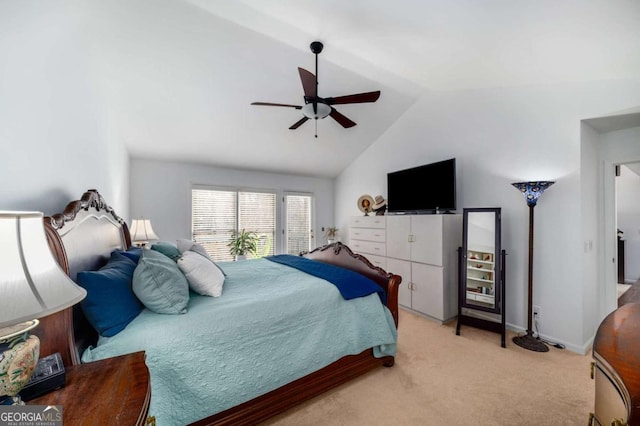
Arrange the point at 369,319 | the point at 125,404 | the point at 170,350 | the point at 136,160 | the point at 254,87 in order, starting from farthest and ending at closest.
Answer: the point at 136,160
the point at 254,87
the point at 369,319
the point at 170,350
the point at 125,404

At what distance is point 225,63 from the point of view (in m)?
2.90

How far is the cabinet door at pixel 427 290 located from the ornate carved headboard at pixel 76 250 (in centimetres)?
337

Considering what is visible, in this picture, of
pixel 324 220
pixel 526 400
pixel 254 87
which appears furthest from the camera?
pixel 324 220

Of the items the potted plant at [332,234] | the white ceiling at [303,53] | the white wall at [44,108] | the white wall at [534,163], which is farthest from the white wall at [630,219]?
the white wall at [44,108]

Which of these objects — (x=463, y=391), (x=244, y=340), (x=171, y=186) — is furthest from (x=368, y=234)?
(x=171, y=186)

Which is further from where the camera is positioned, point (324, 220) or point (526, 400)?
point (324, 220)

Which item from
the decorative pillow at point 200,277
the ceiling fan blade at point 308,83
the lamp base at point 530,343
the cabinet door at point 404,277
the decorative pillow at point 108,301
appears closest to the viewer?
the decorative pillow at point 108,301

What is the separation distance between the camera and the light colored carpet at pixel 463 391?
5.99 feet

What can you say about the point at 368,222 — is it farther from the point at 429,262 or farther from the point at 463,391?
the point at 463,391

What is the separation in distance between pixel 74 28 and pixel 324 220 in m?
4.92

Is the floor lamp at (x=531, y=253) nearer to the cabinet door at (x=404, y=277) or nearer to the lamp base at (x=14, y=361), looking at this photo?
the cabinet door at (x=404, y=277)

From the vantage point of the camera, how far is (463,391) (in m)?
2.09

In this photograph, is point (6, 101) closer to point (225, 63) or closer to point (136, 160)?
point (225, 63)

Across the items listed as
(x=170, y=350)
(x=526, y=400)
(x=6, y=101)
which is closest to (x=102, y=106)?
(x=6, y=101)
